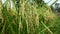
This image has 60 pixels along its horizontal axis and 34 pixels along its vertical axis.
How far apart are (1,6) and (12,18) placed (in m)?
0.14

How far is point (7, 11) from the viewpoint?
1295 millimetres

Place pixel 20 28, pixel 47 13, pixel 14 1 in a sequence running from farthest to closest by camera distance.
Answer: pixel 47 13, pixel 14 1, pixel 20 28

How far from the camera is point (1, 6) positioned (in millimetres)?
1226

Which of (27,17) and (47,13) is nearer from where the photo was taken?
(27,17)

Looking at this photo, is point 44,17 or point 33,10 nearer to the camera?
point 33,10

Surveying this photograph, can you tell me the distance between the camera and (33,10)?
4.24ft

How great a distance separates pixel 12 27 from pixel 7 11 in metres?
0.12

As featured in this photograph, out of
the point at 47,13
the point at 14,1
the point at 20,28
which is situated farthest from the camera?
the point at 47,13

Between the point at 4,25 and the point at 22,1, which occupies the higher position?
the point at 22,1

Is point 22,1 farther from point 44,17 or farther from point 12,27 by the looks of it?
point 44,17

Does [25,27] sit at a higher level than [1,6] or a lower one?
lower

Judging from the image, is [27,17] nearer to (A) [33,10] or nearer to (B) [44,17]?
(A) [33,10]

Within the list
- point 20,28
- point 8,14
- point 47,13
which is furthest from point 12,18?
point 47,13

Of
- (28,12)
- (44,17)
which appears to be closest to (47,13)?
(44,17)
